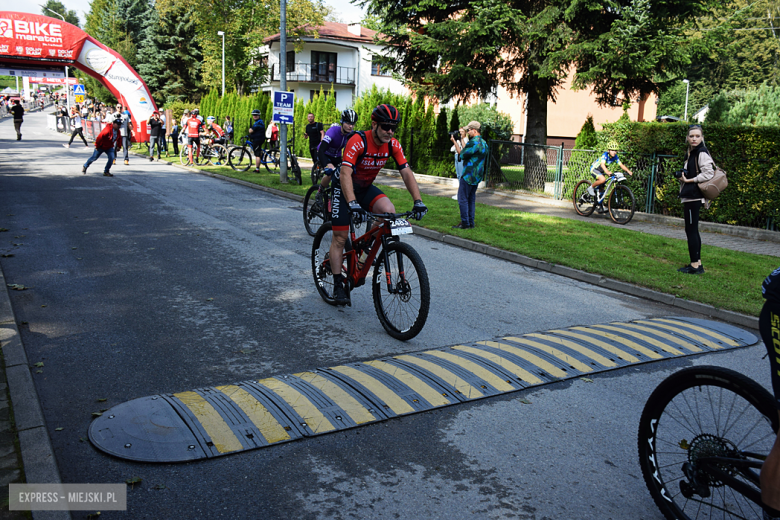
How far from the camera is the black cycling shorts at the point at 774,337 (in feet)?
8.48

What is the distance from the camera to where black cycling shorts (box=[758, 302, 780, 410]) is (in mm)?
2584

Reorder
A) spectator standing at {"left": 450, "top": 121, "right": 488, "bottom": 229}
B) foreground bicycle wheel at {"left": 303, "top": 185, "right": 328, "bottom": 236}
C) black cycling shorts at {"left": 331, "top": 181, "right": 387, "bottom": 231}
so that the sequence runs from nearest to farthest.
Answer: black cycling shorts at {"left": 331, "top": 181, "right": 387, "bottom": 231}
foreground bicycle wheel at {"left": 303, "top": 185, "right": 328, "bottom": 236}
spectator standing at {"left": 450, "top": 121, "right": 488, "bottom": 229}

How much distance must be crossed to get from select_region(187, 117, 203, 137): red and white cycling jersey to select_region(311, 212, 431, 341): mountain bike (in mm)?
18956

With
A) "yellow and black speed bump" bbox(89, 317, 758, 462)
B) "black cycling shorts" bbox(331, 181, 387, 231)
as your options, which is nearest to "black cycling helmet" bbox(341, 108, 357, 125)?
"black cycling shorts" bbox(331, 181, 387, 231)

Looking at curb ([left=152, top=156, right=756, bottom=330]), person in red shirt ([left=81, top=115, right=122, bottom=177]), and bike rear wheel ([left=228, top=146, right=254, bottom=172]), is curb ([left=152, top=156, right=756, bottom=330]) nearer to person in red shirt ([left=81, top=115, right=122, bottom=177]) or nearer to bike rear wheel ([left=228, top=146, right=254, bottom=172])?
person in red shirt ([left=81, top=115, right=122, bottom=177])

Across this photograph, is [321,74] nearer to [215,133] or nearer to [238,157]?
[215,133]

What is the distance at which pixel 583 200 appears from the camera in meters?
16.1

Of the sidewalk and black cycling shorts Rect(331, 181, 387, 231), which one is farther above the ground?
black cycling shorts Rect(331, 181, 387, 231)

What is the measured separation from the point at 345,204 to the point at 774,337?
4437mm

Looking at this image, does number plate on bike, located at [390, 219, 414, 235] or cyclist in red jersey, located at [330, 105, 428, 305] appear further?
cyclist in red jersey, located at [330, 105, 428, 305]

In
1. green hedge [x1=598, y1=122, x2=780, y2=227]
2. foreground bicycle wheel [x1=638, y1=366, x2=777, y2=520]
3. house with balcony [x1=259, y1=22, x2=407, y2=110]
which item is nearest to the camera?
foreground bicycle wheel [x1=638, y1=366, x2=777, y2=520]

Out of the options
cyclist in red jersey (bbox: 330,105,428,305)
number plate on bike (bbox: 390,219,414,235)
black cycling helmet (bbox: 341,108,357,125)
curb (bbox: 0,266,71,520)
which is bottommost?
curb (bbox: 0,266,71,520)

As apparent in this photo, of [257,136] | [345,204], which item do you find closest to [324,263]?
[345,204]

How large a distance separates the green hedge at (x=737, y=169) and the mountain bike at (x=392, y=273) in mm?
10596
